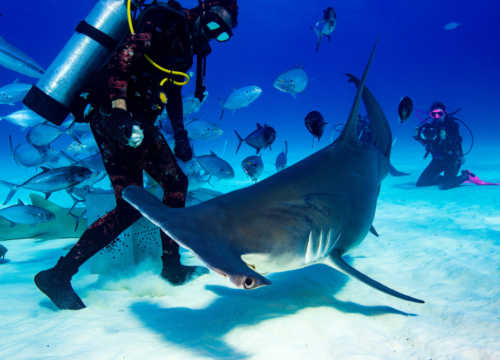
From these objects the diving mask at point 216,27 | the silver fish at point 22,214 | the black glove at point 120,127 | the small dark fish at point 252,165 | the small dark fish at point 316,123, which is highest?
the diving mask at point 216,27

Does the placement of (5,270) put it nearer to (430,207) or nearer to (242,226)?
(242,226)

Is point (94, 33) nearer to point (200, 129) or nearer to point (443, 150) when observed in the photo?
point (200, 129)

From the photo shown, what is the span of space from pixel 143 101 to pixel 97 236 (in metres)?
1.40

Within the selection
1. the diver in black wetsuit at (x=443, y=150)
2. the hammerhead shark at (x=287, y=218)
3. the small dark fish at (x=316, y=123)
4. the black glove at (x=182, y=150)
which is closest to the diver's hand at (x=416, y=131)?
the diver in black wetsuit at (x=443, y=150)

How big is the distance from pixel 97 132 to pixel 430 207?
24.8ft

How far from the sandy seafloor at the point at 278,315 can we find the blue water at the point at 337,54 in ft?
192

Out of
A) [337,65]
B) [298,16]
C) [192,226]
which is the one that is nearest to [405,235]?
[192,226]

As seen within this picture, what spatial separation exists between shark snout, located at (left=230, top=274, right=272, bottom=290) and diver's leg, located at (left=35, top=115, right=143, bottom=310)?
201cm

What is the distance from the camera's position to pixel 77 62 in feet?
8.50

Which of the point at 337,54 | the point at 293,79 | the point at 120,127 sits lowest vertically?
the point at 120,127

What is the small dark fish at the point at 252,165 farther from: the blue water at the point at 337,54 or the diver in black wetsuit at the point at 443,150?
the blue water at the point at 337,54

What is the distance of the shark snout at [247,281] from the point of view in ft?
3.39

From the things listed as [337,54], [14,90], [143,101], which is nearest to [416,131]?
[143,101]

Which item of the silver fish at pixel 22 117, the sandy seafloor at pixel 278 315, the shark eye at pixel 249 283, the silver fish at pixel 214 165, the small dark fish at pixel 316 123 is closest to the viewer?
the shark eye at pixel 249 283
